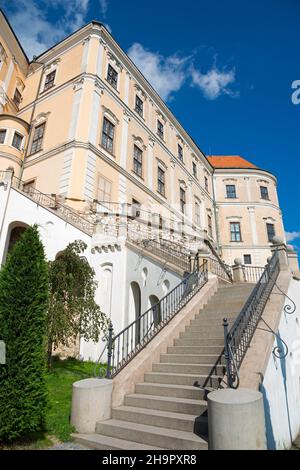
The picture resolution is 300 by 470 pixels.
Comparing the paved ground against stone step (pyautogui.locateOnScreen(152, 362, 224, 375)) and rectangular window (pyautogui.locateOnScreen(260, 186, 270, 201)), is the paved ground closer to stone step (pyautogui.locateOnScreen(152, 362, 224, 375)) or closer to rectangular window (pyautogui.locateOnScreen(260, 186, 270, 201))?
stone step (pyautogui.locateOnScreen(152, 362, 224, 375))

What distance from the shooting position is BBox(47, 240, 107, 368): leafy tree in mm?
9648

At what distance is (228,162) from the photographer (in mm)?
43344

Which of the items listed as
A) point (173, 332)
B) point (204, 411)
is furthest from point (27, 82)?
point (204, 411)

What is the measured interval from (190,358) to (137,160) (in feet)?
63.0

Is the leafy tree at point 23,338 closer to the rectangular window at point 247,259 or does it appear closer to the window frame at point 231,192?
the rectangular window at point 247,259

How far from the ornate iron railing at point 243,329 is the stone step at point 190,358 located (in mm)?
651

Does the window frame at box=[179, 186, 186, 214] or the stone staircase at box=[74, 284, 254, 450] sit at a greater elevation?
the window frame at box=[179, 186, 186, 214]

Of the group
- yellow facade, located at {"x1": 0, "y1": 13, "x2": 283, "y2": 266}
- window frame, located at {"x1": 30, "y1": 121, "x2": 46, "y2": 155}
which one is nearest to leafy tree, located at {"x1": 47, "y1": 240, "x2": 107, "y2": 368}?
yellow facade, located at {"x1": 0, "y1": 13, "x2": 283, "y2": 266}

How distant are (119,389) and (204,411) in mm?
1949

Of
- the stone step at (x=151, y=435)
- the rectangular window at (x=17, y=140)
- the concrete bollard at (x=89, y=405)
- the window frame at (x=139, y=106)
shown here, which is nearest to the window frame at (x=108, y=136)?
the window frame at (x=139, y=106)

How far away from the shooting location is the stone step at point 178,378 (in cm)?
611

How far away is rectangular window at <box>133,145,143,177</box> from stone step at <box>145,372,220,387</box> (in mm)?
18299

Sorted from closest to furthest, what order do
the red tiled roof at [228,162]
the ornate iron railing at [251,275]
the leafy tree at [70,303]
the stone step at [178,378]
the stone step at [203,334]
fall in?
the stone step at [178,378]
the stone step at [203,334]
the leafy tree at [70,303]
the ornate iron railing at [251,275]
the red tiled roof at [228,162]

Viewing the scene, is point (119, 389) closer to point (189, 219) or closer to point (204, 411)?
point (204, 411)
